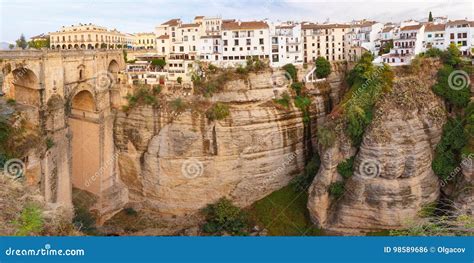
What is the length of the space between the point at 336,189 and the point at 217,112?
18.7 feet

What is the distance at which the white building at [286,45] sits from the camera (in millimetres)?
25875

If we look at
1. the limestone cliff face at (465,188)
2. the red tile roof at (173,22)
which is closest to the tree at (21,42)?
the red tile roof at (173,22)

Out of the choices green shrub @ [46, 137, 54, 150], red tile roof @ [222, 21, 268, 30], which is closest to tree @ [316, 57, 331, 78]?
red tile roof @ [222, 21, 268, 30]

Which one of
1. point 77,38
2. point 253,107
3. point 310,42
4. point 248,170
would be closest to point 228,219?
point 248,170

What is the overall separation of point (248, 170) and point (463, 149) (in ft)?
26.8

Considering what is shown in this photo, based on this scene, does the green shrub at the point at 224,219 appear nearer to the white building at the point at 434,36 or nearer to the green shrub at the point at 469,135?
the green shrub at the point at 469,135

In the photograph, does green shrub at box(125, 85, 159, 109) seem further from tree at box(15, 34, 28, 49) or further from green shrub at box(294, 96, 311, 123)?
tree at box(15, 34, 28, 49)

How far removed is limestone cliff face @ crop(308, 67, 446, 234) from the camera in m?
17.3

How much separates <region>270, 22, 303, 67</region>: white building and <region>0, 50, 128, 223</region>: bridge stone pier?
24.9ft

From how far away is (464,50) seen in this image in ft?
77.9

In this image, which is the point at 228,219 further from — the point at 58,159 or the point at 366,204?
the point at 58,159

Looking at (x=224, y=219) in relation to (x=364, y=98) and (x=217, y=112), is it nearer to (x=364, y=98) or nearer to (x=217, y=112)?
(x=217, y=112)

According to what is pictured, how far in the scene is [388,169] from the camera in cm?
1730

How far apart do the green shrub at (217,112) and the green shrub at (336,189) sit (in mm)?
5238
